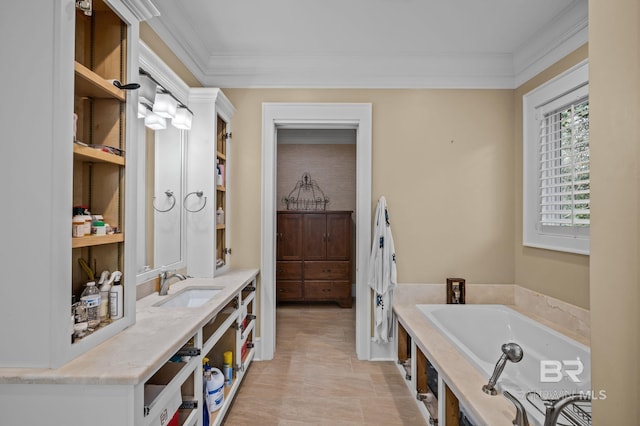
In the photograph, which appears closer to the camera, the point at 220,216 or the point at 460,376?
the point at 460,376

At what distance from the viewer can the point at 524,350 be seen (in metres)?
2.45

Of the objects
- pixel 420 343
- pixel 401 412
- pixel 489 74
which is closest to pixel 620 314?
pixel 420 343

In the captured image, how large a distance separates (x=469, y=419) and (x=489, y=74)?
2.71 m

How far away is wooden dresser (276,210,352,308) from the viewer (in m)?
4.69

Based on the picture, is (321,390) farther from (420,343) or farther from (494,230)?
(494,230)

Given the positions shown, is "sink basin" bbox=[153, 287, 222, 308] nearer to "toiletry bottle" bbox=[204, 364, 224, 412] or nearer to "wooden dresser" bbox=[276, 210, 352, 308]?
"toiletry bottle" bbox=[204, 364, 224, 412]

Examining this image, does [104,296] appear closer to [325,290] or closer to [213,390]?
[213,390]

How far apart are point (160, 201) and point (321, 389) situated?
173 cm

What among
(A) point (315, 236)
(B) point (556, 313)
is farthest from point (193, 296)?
(B) point (556, 313)

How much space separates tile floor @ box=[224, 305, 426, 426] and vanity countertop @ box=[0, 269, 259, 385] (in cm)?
88

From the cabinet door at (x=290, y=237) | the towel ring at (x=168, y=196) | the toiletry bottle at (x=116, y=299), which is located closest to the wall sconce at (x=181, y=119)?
the towel ring at (x=168, y=196)

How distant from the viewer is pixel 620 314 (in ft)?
1.77

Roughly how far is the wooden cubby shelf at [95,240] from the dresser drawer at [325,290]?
11.4 ft

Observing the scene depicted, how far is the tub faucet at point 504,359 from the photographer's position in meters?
1.44
